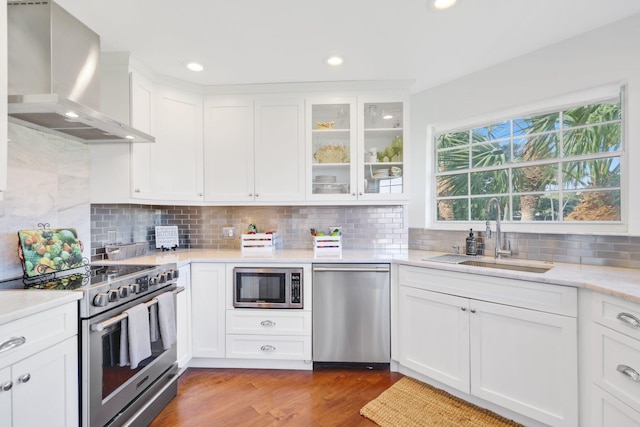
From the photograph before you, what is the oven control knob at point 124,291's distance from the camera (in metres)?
1.57

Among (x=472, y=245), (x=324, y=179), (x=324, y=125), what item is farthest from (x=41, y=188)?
(x=472, y=245)

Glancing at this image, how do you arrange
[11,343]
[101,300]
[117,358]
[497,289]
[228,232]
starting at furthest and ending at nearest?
[228,232] < [497,289] < [117,358] < [101,300] < [11,343]

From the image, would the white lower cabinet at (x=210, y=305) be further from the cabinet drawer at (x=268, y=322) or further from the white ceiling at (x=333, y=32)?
the white ceiling at (x=333, y=32)

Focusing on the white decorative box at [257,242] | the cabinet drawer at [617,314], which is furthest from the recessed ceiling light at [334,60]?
the cabinet drawer at [617,314]

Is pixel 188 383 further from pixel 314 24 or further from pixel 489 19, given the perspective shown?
pixel 489 19

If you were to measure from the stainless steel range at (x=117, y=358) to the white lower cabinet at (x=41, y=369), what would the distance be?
0.16 feet

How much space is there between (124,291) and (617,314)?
2390 mm

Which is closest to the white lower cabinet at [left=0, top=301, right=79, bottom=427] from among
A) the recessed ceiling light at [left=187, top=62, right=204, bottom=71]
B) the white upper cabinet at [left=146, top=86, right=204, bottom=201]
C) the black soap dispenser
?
the white upper cabinet at [left=146, top=86, right=204, bottom=201]

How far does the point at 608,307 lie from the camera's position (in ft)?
4.52

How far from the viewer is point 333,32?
1.94 m

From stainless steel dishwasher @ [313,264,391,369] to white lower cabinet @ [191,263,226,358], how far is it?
74 centimetres

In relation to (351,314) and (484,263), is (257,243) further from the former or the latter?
(484,263)

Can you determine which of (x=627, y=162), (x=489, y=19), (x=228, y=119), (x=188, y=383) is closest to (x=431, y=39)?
(x=489, y=19)

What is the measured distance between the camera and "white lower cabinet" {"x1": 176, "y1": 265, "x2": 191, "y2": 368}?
220 cm
